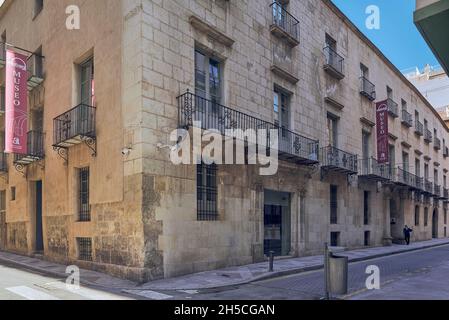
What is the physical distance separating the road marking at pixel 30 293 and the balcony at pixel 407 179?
72.3 feet

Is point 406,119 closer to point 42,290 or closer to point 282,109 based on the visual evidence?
point 282,109

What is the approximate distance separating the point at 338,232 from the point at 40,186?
13880mm

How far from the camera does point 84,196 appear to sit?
43.2 feet

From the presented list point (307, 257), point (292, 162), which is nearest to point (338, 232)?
point (307, 257)

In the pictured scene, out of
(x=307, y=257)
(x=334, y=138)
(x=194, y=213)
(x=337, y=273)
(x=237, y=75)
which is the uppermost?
(x=237, y=75)

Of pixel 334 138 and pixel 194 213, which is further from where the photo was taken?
pixel 334 138

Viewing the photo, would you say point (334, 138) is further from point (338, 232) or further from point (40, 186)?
point (40, 186)

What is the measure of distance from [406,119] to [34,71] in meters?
24.9

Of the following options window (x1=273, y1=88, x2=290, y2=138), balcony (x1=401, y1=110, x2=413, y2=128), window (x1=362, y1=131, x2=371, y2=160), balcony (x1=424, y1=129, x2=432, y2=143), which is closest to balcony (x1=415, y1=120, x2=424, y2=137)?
balcony (x1=424, y1=129, x2=432, y2=143)

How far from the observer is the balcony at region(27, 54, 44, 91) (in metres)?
15.7

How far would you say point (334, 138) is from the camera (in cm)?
1995

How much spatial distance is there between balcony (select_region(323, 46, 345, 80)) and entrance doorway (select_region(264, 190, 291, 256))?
23.6 ft

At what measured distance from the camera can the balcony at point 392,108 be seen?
2583 cm

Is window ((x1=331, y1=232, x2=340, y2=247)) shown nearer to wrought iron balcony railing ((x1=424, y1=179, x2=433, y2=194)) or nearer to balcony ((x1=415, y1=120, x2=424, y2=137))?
wrought iron balcony railing ((x1=424, y1=179, x2=433, y2=194))
